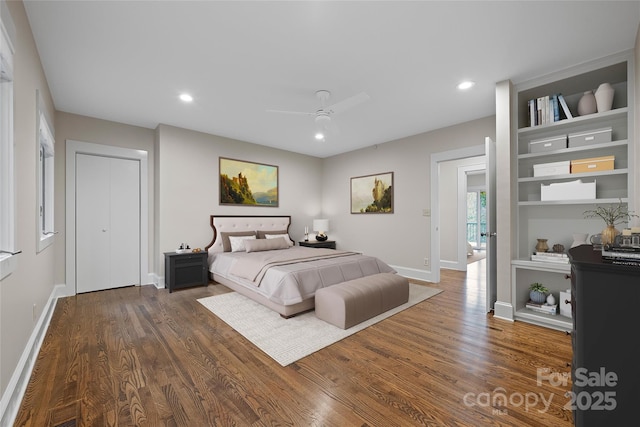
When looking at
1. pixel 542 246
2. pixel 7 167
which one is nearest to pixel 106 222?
pixel 7 167

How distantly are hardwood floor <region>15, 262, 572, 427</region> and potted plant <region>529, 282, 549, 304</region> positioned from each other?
1.23 ft

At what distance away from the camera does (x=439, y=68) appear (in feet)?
9.27

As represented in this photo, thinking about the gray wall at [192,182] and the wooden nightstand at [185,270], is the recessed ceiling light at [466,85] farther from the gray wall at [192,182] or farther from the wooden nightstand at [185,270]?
the wooden nightstand at [185,270]

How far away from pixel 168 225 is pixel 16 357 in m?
2.85

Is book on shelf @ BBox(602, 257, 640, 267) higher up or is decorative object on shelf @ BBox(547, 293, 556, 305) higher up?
book on shelf @ BBox(602, 257, 640, 267)

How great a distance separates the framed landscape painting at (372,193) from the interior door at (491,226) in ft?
7.24

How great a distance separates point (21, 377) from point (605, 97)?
215 inches

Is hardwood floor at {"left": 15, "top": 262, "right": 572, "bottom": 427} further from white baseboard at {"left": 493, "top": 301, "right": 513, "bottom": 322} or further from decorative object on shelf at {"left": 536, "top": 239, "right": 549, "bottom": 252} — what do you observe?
decorative object on shelf at {"left": 536, "top": 239, "right": 549, "bottom": 252}

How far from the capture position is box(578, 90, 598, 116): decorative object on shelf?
2811mm

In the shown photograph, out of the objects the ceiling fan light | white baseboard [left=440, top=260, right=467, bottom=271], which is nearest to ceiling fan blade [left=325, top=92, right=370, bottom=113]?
the ceiling fan light

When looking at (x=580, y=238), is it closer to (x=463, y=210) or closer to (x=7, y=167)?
(x=463, y=210)

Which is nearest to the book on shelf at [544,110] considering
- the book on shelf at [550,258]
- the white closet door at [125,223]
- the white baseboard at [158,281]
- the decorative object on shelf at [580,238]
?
the decorative object on shelf at [580,238]

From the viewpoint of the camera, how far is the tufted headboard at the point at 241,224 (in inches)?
200

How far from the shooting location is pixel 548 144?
3.01 meters
